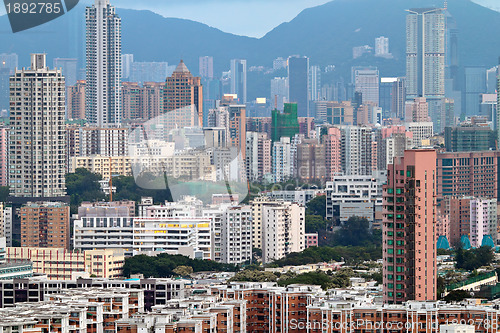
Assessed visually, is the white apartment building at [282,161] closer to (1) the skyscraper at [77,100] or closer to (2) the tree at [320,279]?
(1) the skyscraper at [77,100]

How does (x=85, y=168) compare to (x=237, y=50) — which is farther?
(x=237, y=50)

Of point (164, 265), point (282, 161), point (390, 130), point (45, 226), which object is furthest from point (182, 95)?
point (164, 265)

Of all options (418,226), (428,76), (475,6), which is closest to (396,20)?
(475,6)

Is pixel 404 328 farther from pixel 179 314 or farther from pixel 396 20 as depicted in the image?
pixel 396 20

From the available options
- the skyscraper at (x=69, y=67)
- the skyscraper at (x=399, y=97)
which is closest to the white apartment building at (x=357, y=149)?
the skyscraper at (x=69, y=67)

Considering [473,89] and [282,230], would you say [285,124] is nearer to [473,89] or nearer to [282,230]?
[473,89]

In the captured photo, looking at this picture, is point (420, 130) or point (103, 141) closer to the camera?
point (103, 141)

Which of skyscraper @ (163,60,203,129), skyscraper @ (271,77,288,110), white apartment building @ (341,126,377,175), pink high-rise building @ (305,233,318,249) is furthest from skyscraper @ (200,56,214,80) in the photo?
pink high-rise building @ (305,233,318,249)
